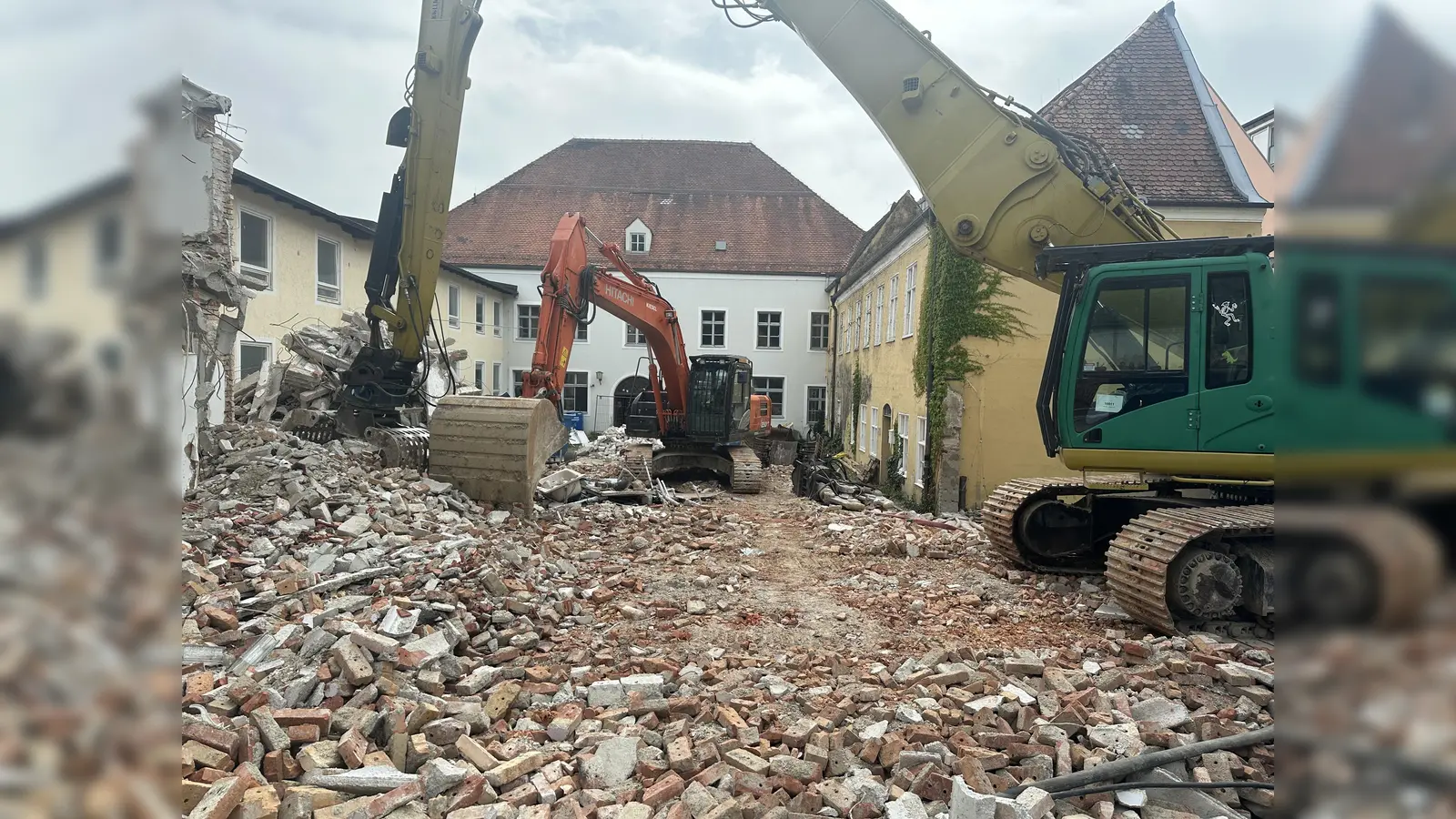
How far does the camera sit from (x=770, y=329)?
3120 centimetres

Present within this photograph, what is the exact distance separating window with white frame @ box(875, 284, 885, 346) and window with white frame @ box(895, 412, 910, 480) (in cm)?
328

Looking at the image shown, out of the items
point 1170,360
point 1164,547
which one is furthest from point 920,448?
point 1164,547

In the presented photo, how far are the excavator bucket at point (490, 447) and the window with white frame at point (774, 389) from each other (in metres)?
22.1

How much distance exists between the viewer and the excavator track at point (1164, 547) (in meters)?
5.57

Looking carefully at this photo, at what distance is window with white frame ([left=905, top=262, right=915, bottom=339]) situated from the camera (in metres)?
16.3

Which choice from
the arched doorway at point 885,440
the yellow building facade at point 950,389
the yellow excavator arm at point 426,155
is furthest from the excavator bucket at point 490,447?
the arched doorway at point 885,440

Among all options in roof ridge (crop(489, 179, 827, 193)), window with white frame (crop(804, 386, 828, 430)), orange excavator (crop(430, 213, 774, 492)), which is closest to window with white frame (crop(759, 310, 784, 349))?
window with white frame (crop(804, 386, 828, 430))

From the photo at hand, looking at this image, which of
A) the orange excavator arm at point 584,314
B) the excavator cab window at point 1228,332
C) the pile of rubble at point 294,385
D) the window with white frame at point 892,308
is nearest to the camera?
the excavator cab window at point 1228,332

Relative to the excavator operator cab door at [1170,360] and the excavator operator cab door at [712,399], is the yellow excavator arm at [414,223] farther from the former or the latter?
the excavator operator cab door at [1170,360]

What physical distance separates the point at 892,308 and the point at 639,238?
1656 centimetres

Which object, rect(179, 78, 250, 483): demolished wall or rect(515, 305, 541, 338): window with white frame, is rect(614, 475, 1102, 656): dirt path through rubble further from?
rect(515, 305, 541, 338): window with white frame

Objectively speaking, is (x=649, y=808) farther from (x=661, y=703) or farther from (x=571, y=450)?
(x=571, y=450)

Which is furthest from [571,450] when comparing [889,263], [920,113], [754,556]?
[920,113]
